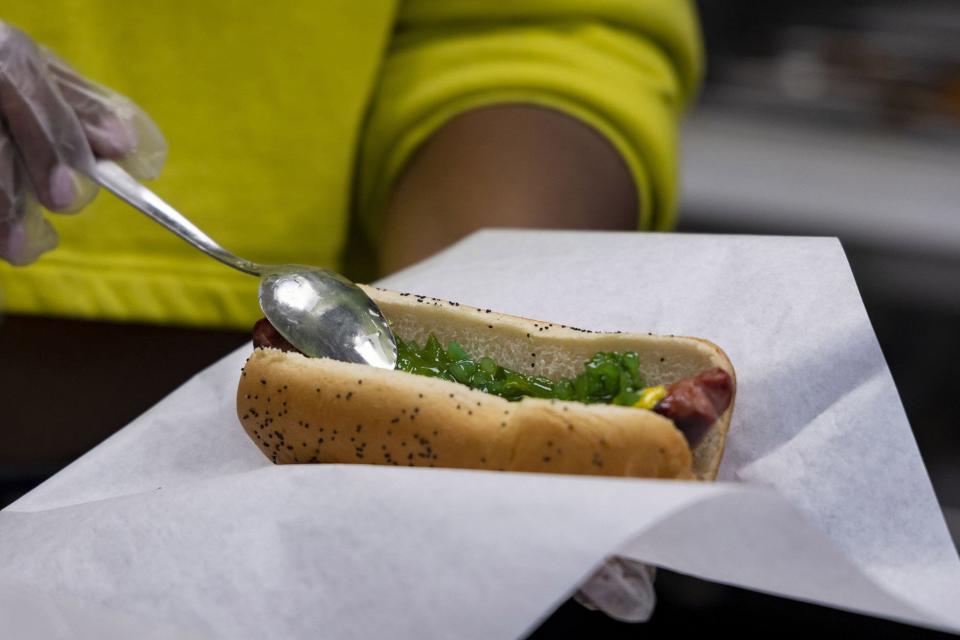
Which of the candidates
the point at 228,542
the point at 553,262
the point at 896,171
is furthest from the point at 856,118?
the point at 228,542

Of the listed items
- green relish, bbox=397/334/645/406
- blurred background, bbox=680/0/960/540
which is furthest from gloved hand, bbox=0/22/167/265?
blurred background, bbox=680/0/960/540

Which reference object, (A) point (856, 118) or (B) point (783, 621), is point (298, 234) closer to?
(B) point (783, 621)

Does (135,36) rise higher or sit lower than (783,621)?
higher

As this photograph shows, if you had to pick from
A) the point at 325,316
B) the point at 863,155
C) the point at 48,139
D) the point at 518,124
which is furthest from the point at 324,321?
the point at 863,155

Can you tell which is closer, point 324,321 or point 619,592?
point 619,592

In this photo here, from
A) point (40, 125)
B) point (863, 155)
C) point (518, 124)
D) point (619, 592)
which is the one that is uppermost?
point (40, 125)

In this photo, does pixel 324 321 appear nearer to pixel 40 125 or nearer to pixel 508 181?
pixel 40 125

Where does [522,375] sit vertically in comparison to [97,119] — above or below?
below
